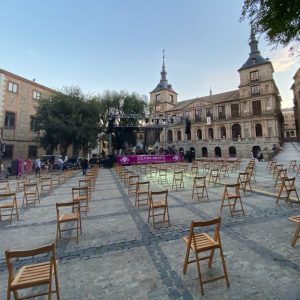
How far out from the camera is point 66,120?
23.2 meters

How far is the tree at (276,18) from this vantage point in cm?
333

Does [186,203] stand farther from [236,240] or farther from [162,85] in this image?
[162,85]

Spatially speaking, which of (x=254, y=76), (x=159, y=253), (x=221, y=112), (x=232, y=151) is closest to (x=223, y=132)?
(x=221, y=112)

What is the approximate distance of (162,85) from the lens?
5503 centimetres

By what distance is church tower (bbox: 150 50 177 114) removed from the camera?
53438 millimetres

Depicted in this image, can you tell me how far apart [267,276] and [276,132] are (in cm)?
3857

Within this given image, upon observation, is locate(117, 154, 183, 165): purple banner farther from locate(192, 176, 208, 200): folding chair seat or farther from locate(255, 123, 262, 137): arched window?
locate(255, 123, 262, 137): arched window

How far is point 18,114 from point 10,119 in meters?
1.17

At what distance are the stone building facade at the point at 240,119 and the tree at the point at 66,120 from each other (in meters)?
11.4

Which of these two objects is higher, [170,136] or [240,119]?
[240,119]

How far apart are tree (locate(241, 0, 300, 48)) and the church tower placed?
162 feet

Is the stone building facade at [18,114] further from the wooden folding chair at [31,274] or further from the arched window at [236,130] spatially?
the arched window at [236,130]

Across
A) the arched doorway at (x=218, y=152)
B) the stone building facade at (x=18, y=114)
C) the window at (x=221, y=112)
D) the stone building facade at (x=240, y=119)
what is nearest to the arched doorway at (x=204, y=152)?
the stone building facade at (x=240, y=119)

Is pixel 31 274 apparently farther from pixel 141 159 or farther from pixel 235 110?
pixel 235 110
